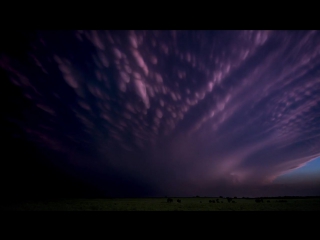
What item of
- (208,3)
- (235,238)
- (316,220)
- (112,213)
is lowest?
(235,238)

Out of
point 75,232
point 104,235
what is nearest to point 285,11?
point 104,235

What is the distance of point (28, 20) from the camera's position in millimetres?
1562

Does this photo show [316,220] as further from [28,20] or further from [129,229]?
[28,20]

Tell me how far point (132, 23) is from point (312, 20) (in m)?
1.83

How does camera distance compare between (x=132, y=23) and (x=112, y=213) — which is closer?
(x=112, y=213)

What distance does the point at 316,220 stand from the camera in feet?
4.24

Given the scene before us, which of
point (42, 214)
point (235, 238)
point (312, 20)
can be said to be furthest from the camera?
point (312, 20)

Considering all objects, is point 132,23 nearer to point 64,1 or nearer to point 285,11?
point 64,1

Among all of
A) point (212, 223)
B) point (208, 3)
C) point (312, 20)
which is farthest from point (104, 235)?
point (312, 20)

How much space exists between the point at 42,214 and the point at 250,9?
264cm

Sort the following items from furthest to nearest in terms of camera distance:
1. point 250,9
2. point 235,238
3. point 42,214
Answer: point 250,9
point 42,214
point 235,238

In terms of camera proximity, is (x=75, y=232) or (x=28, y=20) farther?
(x=28, y=20)

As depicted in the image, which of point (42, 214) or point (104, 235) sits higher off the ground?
point (42, 214)

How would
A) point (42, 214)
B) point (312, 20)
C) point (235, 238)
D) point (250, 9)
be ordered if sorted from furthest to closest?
point (312, 20)
point (250, 9)
point (42, 214)
point (235, 238)
